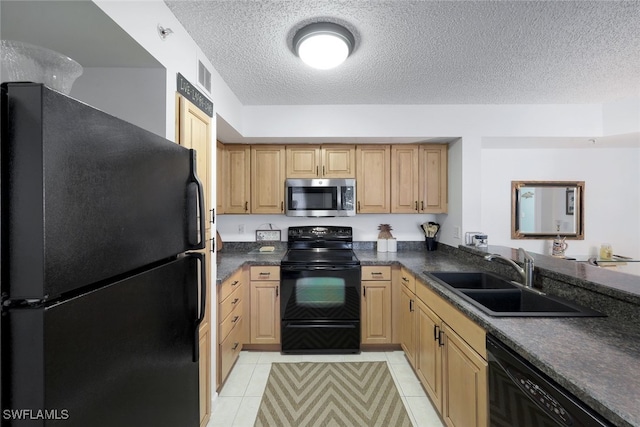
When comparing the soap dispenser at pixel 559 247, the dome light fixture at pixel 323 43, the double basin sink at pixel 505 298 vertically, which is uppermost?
the dome light fixture at pixel 323 43

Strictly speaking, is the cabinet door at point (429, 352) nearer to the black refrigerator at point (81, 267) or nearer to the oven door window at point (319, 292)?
the oven door window at point (319, 292)

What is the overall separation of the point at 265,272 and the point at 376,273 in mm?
1096

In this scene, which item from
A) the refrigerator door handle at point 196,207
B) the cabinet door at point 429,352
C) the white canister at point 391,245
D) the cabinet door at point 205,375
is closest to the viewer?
the refrigerator door handle at point 196,207

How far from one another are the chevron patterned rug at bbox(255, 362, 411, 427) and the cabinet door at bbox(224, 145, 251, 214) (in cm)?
165

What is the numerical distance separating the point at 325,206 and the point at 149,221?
2362 mm

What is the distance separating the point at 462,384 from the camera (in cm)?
155

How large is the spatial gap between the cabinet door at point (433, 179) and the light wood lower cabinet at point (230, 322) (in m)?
2.09

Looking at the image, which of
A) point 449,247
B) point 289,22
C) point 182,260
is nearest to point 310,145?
point 289,22

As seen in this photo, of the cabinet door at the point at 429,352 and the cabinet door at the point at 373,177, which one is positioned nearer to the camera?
the cabinet door at the point at 429,352

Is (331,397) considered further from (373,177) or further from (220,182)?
(220,182)

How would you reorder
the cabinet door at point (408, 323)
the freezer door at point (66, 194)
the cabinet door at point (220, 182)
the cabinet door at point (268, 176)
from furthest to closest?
1. the cabinet door at point (268, 176)
2. the cabinet door at point (220, 182)
3. the cabinet door at point (408, 323)
4. the freezer door at point (66, 194)

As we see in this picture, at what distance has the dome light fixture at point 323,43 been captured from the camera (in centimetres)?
159

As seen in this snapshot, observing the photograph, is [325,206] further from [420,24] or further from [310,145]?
[420,24]

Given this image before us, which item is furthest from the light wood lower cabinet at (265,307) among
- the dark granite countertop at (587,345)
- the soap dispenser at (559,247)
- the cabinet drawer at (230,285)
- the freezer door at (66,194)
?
the soap dispenser at (559,247)
